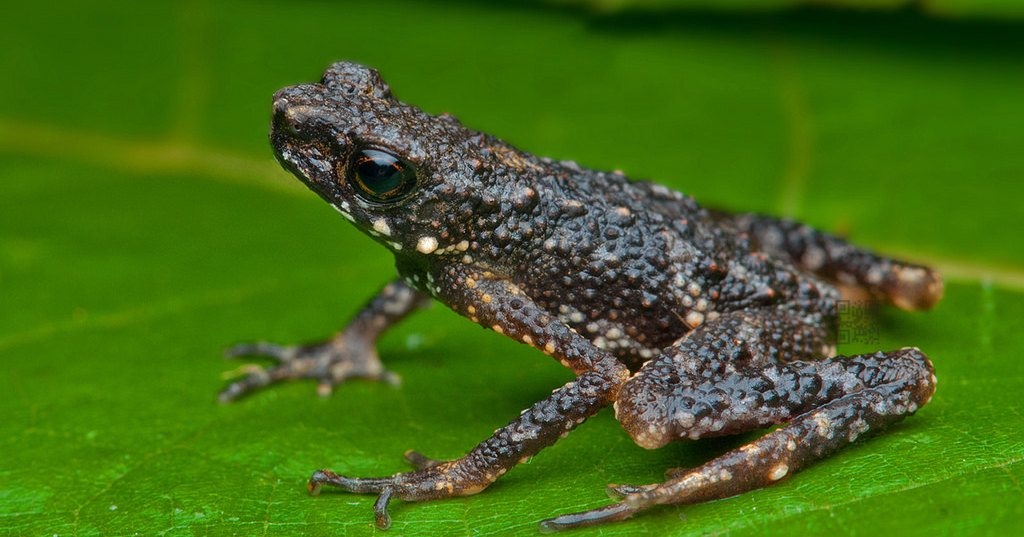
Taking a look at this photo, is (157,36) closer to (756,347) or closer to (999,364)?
(756,347)

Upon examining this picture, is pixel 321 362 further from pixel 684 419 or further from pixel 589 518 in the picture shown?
pixel 684 419

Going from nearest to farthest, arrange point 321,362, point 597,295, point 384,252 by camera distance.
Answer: point 597,295
point 321,362
point 384,252

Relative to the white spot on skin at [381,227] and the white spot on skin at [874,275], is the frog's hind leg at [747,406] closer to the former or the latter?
the white spot on skin at [874,275]

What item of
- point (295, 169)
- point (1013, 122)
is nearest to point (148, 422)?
point (295, 169)

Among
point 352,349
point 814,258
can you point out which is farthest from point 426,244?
point 814,258

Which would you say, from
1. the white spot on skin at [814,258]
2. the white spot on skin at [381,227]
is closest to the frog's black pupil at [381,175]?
the white spot on skin at [381,227]

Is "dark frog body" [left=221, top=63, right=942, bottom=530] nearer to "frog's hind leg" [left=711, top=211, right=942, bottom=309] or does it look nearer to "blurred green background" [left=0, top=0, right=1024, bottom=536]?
"frog's hind leg" [left=711, top=211, right=942, bottom=309]

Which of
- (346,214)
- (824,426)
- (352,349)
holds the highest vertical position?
(346,214)

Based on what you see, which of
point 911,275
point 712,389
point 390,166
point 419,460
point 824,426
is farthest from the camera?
point 911,275
